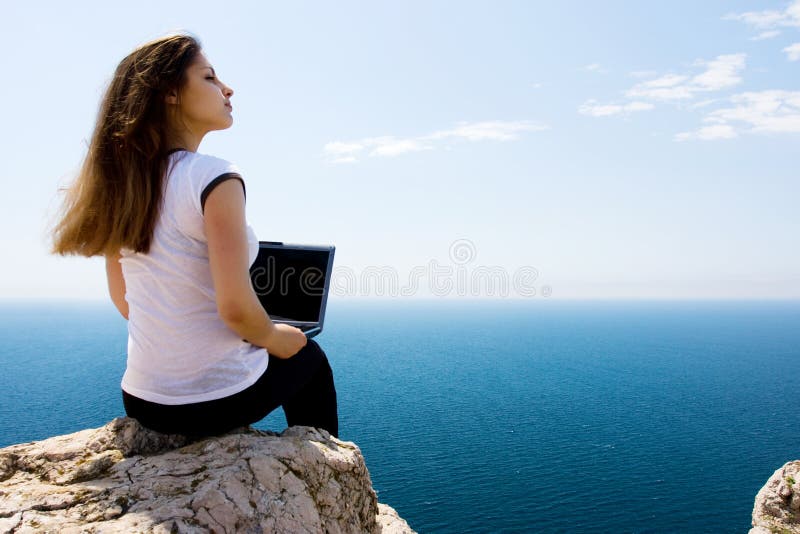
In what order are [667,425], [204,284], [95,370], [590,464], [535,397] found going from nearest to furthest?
[204,284]
[590,464]
[667,425]
[535,397]
[95,370]

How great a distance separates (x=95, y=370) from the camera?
11200 centimetres

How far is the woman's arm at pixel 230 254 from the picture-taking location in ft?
8.62

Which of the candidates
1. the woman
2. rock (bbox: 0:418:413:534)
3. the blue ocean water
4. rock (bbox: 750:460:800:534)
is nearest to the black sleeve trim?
the woman

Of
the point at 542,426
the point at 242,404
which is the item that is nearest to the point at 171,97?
the point at 242,404

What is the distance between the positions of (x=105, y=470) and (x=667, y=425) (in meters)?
88.1

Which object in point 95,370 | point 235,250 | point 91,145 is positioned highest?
point 91,145

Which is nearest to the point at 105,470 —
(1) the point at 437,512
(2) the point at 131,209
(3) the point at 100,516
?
(3) the point at 100,516

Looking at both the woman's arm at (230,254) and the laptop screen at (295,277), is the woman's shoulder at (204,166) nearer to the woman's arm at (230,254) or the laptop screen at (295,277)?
the woman's arm at (230,254)

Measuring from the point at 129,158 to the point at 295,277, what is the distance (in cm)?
215

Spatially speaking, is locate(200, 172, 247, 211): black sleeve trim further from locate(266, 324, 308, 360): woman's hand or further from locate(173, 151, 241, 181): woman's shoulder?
locate(266, 324, 308, 360): woman's hand

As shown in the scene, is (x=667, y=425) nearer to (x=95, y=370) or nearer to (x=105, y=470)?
(x=105, y=470)

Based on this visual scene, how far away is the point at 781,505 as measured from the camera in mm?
23562

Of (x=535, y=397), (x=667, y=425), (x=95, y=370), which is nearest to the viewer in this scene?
(x=667, y=425)

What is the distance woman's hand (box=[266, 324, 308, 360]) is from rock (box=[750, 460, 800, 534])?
2800 centimetres
